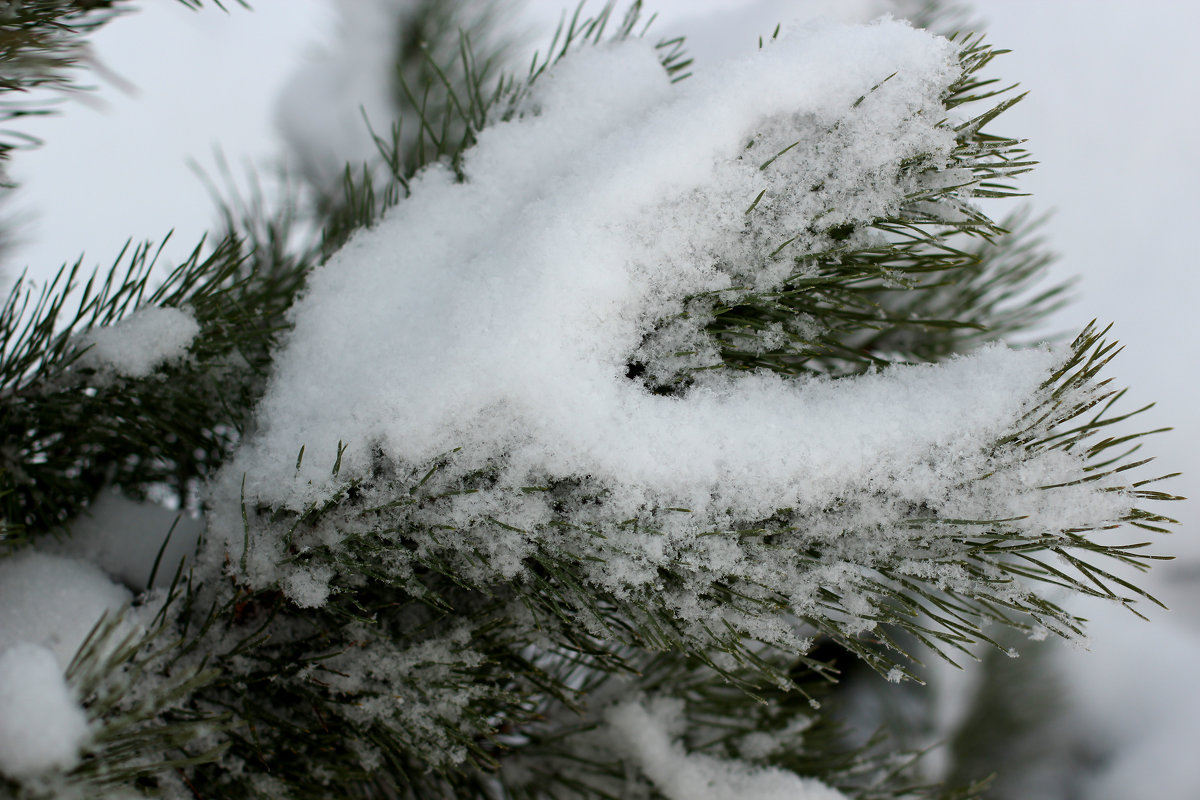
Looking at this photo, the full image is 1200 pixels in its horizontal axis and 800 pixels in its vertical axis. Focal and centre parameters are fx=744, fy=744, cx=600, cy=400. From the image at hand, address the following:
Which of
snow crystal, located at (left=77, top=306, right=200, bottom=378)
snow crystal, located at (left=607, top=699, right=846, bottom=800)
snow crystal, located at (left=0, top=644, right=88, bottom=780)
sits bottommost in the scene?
snow crystal, located at (left=0, top=644, right=88, bottom=780)

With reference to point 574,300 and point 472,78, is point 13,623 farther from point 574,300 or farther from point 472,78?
point 472,78

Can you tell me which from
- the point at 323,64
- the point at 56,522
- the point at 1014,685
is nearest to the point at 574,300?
the point at 56,522

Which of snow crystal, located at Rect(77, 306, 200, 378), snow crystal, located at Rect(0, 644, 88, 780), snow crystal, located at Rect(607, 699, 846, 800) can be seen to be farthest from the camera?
snow crystal, located at Rect(607, 699, 846, 800)

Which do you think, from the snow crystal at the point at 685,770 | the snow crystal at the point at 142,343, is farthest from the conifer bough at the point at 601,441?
the snow crystal at the point at 685,770

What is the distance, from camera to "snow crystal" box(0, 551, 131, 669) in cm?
51

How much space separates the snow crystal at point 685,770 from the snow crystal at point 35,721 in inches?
20.7

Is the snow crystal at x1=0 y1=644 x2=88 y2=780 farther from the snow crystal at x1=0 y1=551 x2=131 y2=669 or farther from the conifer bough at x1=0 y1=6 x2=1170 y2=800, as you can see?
the snow crystal at x1=0 y1=551 x2=131 y2=669

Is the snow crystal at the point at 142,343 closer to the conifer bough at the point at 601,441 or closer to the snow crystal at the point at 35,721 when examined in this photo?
the conifer bough at the point at 601,441

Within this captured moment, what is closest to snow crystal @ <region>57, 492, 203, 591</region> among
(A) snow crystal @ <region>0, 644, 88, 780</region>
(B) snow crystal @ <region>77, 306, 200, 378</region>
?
(B) snow crystal @ <region>77, 306, 200, 378</region>

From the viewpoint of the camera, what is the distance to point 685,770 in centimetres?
76

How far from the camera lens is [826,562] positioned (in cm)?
49

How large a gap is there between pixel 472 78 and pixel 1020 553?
0.63 m

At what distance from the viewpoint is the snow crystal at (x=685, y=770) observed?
2.43 ft

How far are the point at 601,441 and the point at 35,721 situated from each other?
1.05ft
